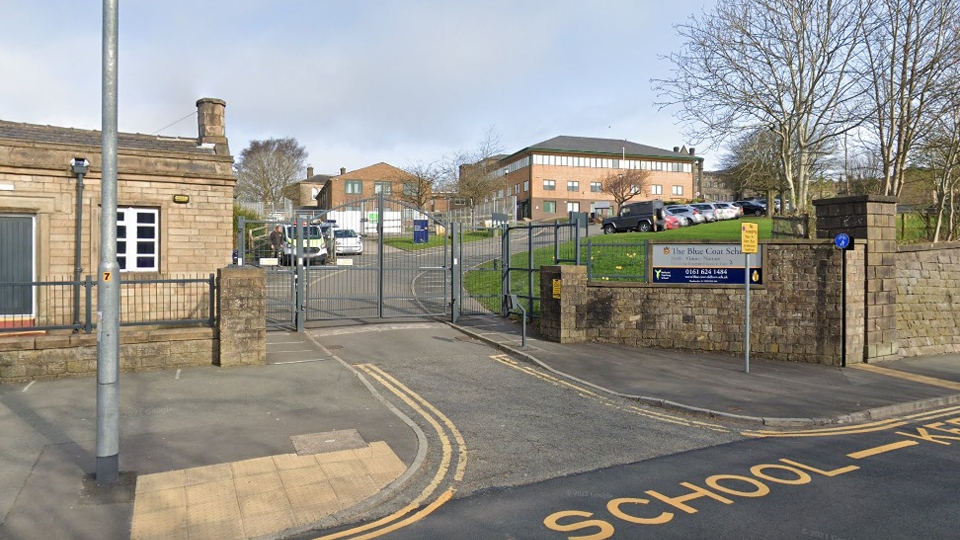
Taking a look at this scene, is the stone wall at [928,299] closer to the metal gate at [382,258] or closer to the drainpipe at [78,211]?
the metal gate at [382,258]

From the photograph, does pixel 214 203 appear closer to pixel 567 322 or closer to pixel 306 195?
pixel 567 322

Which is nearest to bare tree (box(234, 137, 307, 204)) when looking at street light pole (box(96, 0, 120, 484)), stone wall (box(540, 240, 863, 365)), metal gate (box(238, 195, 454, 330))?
metal gate (box(238, 195, 454, 330))

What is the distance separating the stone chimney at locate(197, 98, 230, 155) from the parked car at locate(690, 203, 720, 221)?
1366 inches

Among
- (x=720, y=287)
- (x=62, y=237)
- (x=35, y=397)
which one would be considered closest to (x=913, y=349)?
(x=720, y=287)

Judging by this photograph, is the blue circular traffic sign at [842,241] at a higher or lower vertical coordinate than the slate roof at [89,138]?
lower

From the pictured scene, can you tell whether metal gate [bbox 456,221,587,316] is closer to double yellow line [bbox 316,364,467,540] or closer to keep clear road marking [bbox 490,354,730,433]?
keep clear road marking [bbox 490,354,730,433]

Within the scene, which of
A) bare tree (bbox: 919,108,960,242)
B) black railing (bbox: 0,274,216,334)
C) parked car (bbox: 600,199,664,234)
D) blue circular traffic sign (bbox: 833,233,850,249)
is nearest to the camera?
black railing (bbox: 0,274,216,334)

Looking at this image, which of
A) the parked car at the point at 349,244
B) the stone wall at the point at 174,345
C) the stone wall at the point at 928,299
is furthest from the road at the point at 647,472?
the parked car at the point at 349,244

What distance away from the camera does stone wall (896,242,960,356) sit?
14.6m

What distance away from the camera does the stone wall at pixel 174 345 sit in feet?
32.1

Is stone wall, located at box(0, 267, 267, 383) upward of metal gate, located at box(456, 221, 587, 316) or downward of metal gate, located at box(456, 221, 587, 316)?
downward

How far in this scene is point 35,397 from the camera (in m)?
8.83

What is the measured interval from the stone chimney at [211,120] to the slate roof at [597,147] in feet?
181

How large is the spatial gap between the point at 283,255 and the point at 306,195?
68.3 meters
